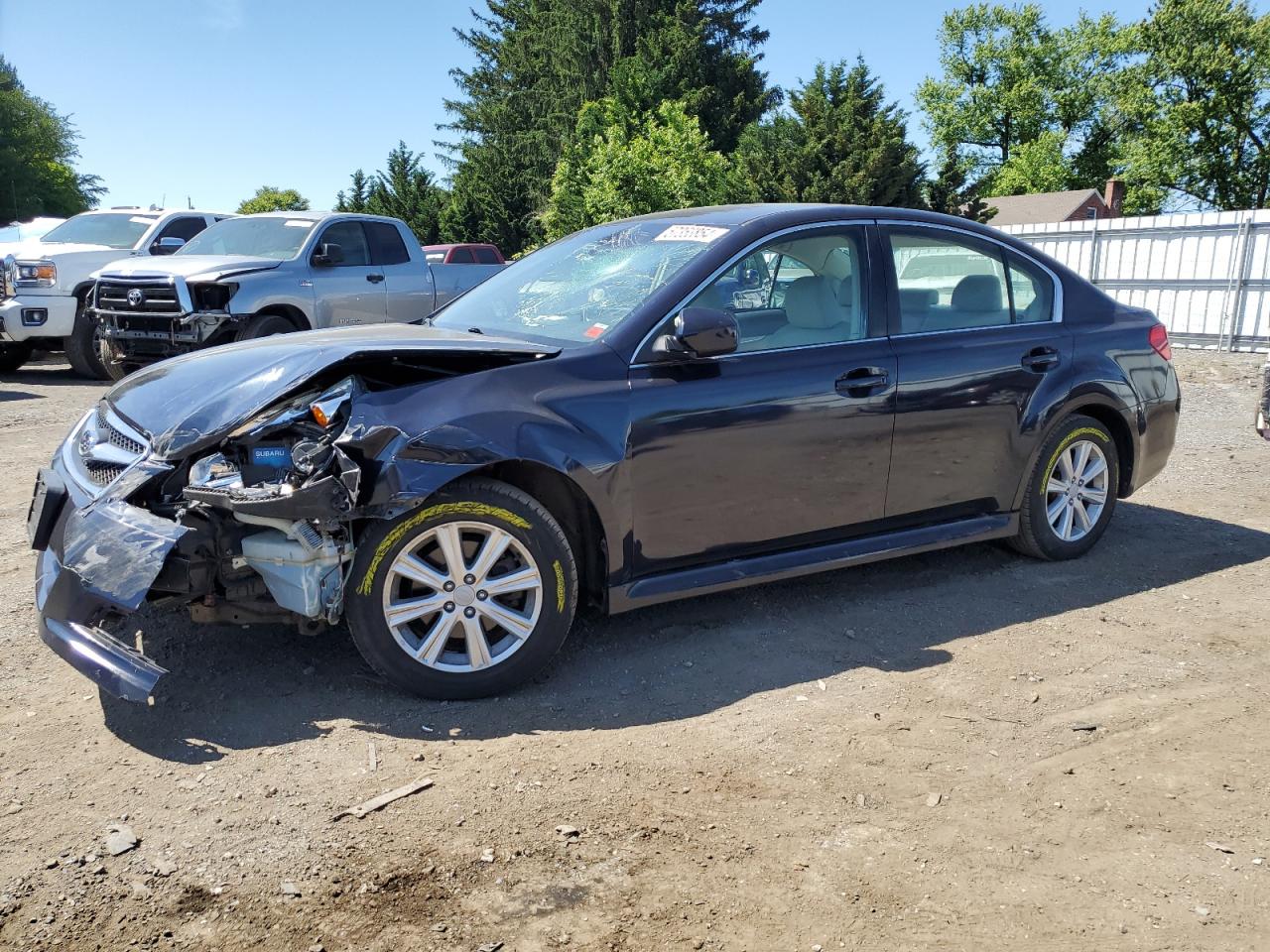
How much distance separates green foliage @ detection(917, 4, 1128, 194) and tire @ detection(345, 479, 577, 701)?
66758 millimetres

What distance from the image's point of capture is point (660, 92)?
4341 centimetres

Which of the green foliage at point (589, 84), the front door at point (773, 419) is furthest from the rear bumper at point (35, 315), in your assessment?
the green foliage at point (589, 84)

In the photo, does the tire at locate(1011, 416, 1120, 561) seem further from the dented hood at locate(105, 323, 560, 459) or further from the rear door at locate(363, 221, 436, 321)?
the rear door at locate(363, 221, 436, 321)

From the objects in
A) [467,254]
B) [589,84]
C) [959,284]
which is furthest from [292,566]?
[589,84]

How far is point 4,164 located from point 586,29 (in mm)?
39760

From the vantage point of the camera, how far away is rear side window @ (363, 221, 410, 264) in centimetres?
1175

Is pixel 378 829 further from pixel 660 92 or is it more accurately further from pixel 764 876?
pixel 660 92

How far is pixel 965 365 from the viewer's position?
4.84 metres

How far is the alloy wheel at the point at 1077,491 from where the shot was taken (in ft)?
17.5

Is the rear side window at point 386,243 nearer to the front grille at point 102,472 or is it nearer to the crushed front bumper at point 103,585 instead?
the front grille at point 102,472

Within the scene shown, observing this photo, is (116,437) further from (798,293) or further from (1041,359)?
(1041,359)

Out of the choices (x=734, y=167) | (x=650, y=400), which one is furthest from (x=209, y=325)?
(x=734, y=167)

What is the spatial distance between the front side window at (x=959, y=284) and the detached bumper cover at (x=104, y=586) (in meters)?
3.25

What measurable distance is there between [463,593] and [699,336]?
131 cm
